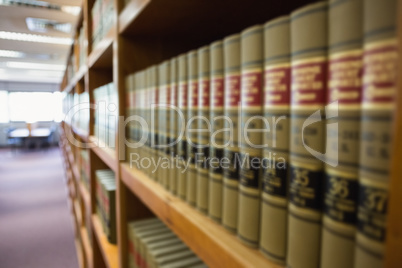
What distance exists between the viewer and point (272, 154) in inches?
12.9

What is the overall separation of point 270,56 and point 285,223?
21cm

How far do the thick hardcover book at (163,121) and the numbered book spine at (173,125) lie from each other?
0.02 meters

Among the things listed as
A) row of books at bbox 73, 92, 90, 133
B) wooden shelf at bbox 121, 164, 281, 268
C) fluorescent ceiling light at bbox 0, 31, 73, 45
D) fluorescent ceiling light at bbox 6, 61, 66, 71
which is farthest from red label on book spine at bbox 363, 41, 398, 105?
fluorescent ceiling light at bbox 6, 61, 66, 71

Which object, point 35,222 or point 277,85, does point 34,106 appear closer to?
point 35,222

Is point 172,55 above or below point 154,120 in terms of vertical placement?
above

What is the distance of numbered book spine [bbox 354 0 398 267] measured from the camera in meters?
0.21

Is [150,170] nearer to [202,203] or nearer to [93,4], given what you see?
[202,203]

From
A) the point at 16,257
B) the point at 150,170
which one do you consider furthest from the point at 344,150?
the point at 16,257

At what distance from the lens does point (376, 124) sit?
0.72 ft

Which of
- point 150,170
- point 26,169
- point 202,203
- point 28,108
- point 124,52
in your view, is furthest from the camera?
point 28,108

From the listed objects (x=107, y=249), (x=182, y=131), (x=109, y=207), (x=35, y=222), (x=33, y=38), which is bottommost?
(x=35, y=222)

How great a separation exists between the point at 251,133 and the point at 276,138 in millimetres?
43

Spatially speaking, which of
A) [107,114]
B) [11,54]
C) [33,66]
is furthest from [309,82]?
[33,66]

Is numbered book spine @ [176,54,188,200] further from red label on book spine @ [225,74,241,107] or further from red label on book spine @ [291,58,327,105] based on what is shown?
red label on book spine @ [291,58,327,105]
